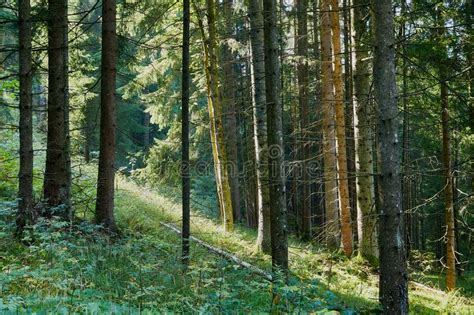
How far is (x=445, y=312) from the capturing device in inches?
320

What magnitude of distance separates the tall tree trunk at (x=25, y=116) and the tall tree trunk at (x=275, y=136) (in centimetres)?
420

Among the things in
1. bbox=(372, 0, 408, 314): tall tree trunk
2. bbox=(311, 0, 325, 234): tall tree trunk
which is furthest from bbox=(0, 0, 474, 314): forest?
bbox=(311, 0, 325, 234): tall tree trunk

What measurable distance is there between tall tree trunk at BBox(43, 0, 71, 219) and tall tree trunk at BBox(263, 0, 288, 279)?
14.4 feet

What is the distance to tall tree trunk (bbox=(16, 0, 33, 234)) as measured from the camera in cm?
729

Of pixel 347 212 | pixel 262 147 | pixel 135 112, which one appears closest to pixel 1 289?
pixel 262 147

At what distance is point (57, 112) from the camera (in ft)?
27.3

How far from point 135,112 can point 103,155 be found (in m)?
31.6

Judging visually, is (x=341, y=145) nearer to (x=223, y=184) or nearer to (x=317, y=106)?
(x=223, y=184)

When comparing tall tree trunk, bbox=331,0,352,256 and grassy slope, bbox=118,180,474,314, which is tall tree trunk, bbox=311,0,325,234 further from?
grassy slope, bbox=118,180,474,314

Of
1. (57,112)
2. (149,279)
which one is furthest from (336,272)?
(57,112)

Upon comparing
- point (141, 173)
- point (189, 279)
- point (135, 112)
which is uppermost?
point (135, 112)

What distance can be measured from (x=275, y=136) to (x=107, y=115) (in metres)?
4.07

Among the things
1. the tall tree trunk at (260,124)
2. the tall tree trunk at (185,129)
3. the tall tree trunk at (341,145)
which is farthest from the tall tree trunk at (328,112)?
the tall tree trunk at (185,129)

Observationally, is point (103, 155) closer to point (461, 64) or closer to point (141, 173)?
point (461, 64)
